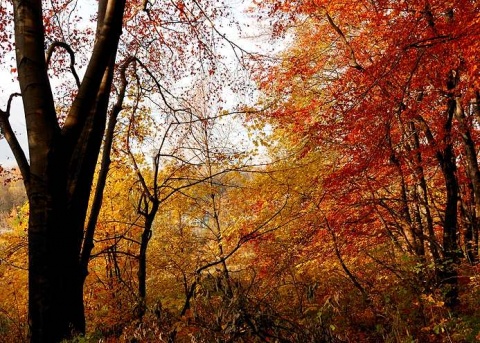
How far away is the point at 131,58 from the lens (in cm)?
636

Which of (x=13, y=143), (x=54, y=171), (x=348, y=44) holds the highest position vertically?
(x=348, y=44)

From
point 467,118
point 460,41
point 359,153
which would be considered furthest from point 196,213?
point 460,41

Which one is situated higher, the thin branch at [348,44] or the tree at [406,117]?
the thin branch at [348,44]

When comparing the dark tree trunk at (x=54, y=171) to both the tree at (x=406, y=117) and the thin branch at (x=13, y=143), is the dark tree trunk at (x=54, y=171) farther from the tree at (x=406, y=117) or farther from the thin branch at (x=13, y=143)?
the tree at (x=406, y=117)

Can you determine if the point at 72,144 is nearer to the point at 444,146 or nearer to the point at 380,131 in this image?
the point at 380,131

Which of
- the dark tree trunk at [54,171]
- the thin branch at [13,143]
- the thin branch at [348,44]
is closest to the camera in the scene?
the dark tree trunk at [54,171]

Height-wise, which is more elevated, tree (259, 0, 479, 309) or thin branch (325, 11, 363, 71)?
thin branch (325, 11, 363, 71)

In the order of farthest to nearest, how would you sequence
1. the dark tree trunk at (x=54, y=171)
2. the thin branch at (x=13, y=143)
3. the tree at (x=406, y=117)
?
the tree at (x=406, y=117) → the thin branch at (x=13, y=143) → the dark tree trunk at (x=54, y=171)

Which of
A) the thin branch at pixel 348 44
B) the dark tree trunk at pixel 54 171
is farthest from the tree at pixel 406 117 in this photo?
the dark tree trunk at pixel 54 171

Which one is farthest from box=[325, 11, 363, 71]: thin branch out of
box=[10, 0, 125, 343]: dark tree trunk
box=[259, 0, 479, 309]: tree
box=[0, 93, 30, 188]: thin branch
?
box=[0, 93, 30, 188]: thin branch

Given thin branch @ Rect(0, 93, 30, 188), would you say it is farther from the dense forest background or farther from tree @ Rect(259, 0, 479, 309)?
tree @ Rect(259, 0, 479, 309)

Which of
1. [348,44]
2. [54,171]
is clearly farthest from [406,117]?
[54,171]

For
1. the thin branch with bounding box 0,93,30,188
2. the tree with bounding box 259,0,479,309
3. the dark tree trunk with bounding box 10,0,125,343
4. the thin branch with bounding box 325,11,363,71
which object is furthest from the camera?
the thin branch with bounding box 325,11,363,71

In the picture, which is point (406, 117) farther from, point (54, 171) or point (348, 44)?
point (54, 171)
